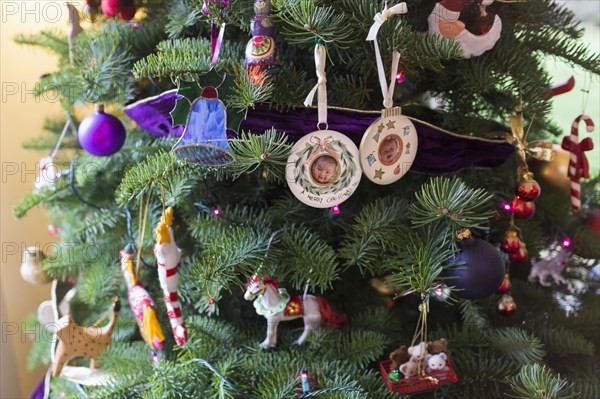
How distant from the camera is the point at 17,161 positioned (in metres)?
1.10

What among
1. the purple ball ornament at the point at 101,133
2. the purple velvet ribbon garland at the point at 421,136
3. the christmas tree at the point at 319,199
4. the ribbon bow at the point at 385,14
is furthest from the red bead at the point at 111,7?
the ribbon bow at the point at 385,14

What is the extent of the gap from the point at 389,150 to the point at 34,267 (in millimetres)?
650

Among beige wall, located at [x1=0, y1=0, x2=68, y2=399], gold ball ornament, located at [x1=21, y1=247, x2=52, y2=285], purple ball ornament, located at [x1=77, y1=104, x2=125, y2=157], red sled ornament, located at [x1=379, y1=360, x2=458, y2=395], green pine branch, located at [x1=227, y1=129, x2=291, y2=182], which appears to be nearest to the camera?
green pine branch, located at [x1=227, y1=129, x2=291, y2=182]

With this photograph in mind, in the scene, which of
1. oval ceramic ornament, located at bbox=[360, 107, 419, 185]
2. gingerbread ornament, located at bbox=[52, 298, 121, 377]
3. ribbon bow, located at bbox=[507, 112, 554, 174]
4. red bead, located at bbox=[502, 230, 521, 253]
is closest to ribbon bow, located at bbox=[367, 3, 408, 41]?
oval ceramic ornament, located at bbox=[360, 107, 419, 185]

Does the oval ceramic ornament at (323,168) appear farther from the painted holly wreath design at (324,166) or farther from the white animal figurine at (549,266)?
the white animal figurine at (549,266)

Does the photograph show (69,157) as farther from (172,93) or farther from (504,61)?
(504,61)

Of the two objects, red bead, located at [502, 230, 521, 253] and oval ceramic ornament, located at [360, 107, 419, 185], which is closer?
oval ceramic ornament, located at [360, 107, 419, 185]

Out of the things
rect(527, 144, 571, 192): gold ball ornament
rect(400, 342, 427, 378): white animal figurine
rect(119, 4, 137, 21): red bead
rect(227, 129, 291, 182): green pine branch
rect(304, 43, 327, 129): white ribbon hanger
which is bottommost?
rect(400, 342, 427, 378): white animal figurine

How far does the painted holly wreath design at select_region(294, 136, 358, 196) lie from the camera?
1.97 feet

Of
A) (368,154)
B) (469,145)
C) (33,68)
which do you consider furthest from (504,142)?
(33,68)

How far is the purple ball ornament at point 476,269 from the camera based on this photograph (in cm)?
62

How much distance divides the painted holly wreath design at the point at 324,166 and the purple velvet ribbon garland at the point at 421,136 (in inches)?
1.4

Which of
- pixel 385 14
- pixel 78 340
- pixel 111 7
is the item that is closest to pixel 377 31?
pixel 385 14

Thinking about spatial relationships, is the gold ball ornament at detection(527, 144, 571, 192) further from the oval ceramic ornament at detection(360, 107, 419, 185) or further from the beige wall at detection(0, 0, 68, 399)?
the beige wall at detection(0, 0, 68, 399)
